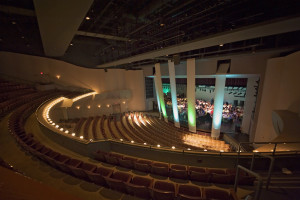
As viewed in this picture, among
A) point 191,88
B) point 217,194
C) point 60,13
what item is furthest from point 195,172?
point 191,88

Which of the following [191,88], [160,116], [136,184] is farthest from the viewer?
[160,116]

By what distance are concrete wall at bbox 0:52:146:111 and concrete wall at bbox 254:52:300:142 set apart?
11.9m

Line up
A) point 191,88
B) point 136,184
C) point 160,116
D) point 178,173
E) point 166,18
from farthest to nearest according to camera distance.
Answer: point 160,116 < point 191,88 < point 166,18 < point 178,173 < point 136,184

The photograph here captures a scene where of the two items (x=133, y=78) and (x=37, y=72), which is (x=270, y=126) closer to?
(x=133, y=78)

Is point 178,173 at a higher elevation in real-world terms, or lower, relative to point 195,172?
lower

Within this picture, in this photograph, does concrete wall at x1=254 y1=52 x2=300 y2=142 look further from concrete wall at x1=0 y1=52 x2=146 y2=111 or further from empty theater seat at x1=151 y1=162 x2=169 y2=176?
concrete wall at x1=0 y1=52 x2=146 y2=111

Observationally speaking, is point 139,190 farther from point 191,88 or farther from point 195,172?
point 191,88

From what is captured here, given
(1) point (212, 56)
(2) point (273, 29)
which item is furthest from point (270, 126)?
(1) point (212, 56)

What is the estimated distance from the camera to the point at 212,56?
923 cm

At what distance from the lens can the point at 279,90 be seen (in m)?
6.08

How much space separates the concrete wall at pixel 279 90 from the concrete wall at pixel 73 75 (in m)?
11.9

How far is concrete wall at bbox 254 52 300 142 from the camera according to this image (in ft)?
16.3

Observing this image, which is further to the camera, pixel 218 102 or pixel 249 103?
pixel 249 103

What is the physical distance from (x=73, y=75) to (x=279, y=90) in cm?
1547
